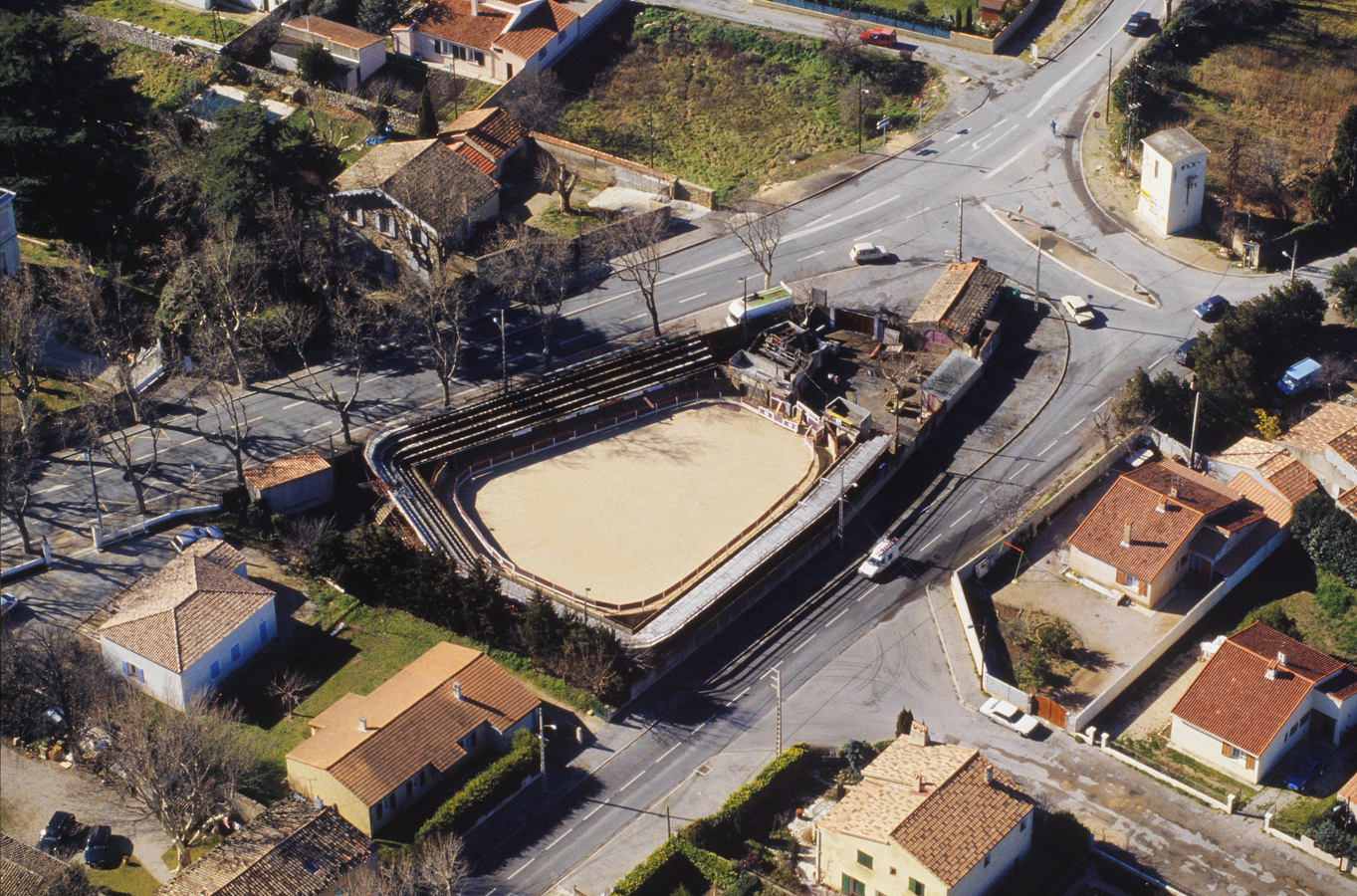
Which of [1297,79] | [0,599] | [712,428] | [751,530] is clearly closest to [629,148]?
[712,428]

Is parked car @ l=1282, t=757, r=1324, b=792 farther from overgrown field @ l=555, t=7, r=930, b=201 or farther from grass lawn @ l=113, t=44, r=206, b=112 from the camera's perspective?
grass lawn @ l=113, t=44, r=206, b=112

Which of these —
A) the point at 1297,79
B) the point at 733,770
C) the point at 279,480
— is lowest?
the point at 733,770

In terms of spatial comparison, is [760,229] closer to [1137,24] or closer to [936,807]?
[1137,24]

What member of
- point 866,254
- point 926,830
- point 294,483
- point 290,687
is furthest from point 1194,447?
point 290,687

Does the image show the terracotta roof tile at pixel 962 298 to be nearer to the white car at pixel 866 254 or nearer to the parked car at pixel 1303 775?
the white car at pixel 866 254

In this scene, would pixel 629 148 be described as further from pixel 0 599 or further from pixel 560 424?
pixel 0 599

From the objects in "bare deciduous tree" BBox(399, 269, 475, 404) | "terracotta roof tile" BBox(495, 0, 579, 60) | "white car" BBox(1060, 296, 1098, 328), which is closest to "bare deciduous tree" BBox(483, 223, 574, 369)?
"bare deciduous tree" BBox(399, 269, 475, 404)

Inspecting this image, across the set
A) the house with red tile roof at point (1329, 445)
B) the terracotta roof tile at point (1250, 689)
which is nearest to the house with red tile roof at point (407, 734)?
the terracotta roof tile at point (1250, 689)
